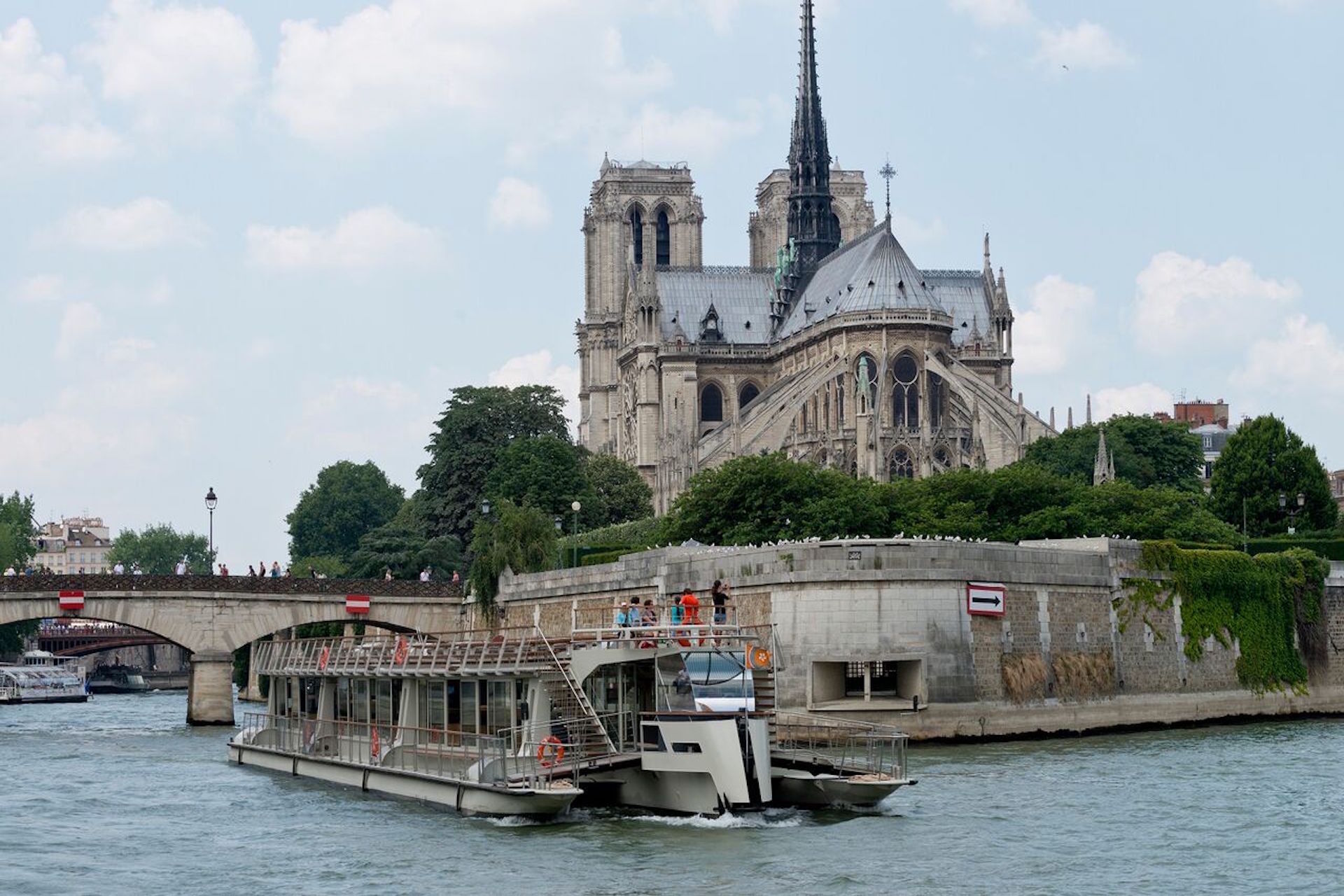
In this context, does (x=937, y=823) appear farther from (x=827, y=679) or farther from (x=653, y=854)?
(x=827, y=679)

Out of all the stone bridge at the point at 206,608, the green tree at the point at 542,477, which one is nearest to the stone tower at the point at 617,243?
the green tree at the point at 542,477

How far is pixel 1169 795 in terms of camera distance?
3638cm

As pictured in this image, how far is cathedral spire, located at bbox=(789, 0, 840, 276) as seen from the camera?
397ft

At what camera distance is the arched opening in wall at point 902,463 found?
10281 centimetres

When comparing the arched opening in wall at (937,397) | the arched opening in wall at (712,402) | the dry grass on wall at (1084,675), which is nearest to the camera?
the dry grass on wall at (1084,675)

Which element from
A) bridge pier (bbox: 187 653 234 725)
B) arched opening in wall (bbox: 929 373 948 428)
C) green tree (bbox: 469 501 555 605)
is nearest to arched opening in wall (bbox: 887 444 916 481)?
arched opening in wall (bbox: 929 373 948 428)

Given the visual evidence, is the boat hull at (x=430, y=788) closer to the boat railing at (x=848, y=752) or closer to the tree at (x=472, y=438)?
the boat railing at (x=848, y=752)

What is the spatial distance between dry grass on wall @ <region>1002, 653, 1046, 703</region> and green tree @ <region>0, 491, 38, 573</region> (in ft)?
244

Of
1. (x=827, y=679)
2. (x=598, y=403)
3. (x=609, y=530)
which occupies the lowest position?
(x=827, y=679)

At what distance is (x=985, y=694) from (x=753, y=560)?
580 cm

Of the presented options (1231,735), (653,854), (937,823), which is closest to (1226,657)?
(1231,735)

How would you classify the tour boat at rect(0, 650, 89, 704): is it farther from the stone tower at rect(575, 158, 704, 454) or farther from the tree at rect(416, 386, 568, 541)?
the stone tower at rect(575, 158, 704, 454)

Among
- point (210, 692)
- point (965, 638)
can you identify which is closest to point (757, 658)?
point (965, 638)

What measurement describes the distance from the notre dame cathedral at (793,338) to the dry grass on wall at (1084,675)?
4931 centimetres
